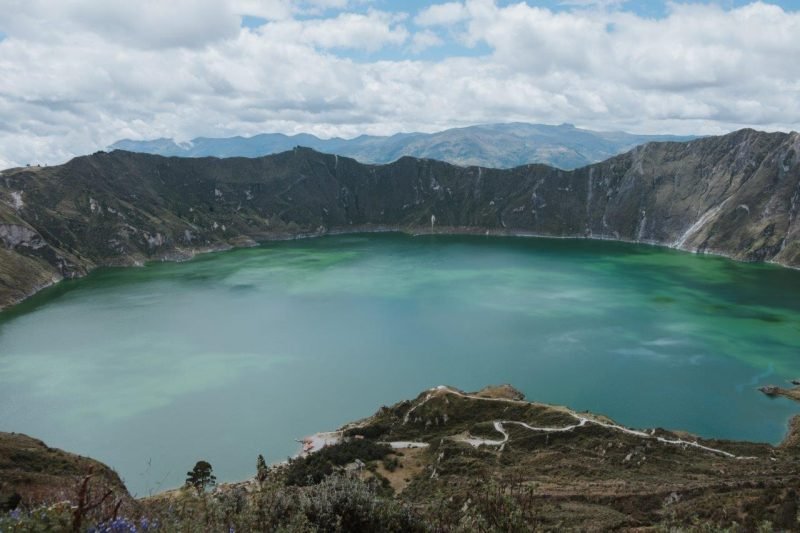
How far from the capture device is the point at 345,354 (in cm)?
9550

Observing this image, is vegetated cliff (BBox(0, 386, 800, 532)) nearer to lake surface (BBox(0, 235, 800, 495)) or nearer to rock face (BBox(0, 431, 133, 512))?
rock face (BBox(0, 431, 133, 512))

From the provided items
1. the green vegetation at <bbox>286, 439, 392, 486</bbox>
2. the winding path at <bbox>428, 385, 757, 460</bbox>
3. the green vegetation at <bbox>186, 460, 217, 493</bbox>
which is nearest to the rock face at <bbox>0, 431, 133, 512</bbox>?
the green vegetation at <bbox>186, 460, 217, 493</bbox>

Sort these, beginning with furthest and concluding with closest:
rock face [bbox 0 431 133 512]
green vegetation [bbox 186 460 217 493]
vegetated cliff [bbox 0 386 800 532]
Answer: green vegetation [bbox 186 460 217 493]
rock face [bbox 0 431 133 512]
vegetated cliff [bbox 0 386 800 532]

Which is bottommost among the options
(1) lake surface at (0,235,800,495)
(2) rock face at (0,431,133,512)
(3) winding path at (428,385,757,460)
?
(1) lake surface at (0,235,800,495)

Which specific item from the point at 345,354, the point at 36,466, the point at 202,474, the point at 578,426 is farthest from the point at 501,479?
the point at 345,354

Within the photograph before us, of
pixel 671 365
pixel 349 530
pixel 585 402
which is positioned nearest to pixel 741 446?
pixel 585 402

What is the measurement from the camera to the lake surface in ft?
229

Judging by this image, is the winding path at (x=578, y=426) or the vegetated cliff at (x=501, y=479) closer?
the vegetated cliff at (x=501, y=479)

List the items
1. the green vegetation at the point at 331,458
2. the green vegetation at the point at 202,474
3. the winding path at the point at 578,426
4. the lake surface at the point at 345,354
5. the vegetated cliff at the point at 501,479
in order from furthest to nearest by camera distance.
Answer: the lake surface at the point at 345,354 → the winding path at the point at 578,426 → the green vegetation at the point at 202,474 → the green vegetation at the point at 331,458 → the vegetated cliff at the point at 501,479

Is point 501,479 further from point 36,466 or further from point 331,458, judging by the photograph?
point 36,466

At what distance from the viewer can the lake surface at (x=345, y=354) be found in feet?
229

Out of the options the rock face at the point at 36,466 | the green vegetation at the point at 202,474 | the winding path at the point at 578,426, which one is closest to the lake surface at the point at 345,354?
the green vegetation at the point at 202,474

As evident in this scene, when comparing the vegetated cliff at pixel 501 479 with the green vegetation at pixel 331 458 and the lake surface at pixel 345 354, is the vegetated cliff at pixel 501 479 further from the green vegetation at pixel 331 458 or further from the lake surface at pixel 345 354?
the lake surface at pixel 345 354

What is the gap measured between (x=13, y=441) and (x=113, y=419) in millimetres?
19758
